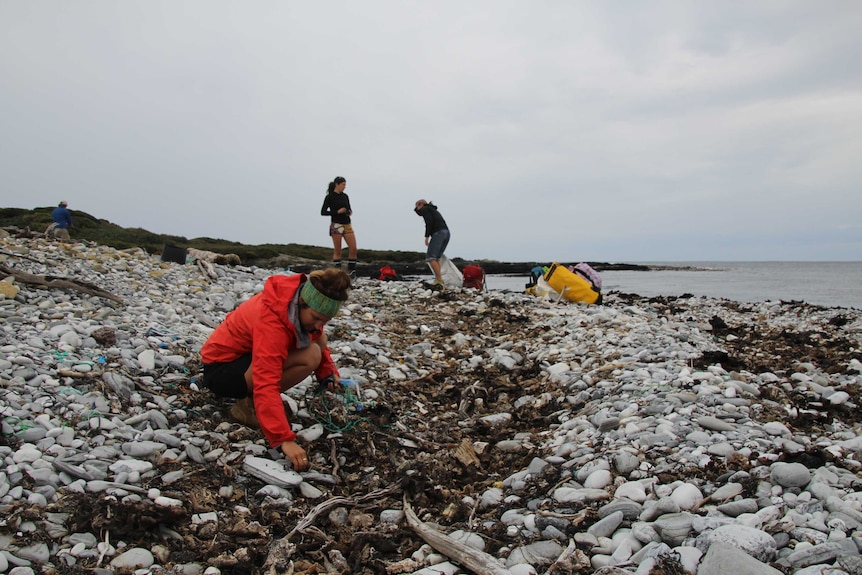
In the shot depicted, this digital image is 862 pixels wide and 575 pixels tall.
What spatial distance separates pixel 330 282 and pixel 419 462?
1.50m

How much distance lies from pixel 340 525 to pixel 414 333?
5.33 m

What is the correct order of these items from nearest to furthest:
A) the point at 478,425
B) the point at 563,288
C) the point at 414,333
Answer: the point at 478,425 < the point at 414,333 < the point at 563,288

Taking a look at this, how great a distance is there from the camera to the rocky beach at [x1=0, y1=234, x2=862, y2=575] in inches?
106

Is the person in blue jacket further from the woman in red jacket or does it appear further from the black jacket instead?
the woman in red jacket

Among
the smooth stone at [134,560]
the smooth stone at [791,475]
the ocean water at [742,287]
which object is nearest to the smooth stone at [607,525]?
the smooth stone at [791,475]

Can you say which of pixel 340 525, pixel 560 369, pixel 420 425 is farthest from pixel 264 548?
pixel 560 369

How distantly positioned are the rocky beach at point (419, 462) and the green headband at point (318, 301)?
1.10 m

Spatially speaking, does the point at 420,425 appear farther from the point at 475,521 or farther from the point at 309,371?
the point at 475,521

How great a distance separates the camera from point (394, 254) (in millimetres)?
48375

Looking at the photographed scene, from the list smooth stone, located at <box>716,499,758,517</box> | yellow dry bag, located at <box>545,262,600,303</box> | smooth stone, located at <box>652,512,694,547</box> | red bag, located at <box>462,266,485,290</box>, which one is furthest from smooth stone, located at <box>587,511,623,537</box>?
red bag, located at <box>462,266,485,290</box>

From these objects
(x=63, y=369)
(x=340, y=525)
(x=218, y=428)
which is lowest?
(x=340, y=525)

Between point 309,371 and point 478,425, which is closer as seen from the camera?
point 309,371

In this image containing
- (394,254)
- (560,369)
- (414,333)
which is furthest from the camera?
(394,254)

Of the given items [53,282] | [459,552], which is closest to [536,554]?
[459,552]
